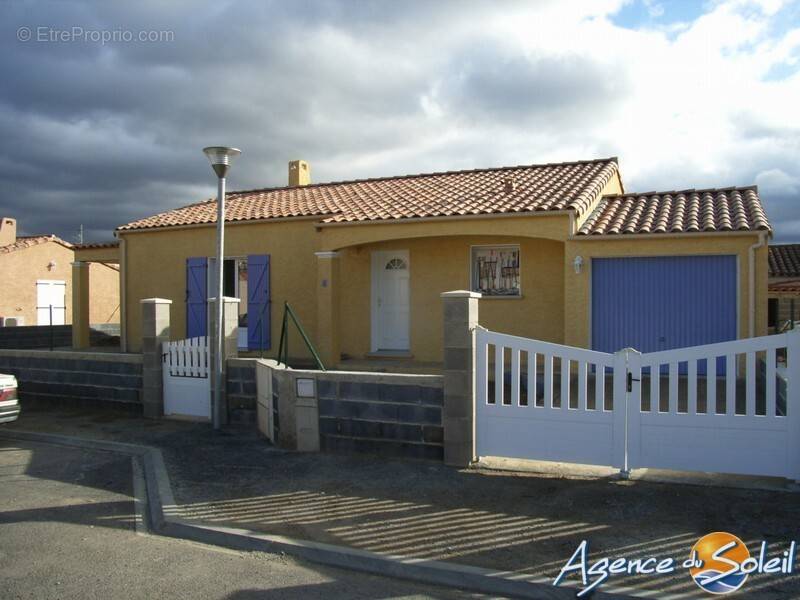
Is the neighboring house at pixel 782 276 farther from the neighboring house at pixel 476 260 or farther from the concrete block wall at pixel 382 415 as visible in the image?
the concrete block wall at pixel 382 415

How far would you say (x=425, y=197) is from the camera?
1362 centimetres

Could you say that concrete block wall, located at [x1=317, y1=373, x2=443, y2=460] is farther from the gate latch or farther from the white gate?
the white gate

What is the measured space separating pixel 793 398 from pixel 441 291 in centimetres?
780

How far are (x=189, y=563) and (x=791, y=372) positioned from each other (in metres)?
4.80

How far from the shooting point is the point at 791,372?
529 centimetres

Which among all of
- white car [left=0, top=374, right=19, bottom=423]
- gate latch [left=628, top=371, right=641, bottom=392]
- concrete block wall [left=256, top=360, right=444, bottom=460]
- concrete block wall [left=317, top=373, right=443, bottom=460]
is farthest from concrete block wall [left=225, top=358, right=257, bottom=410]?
gate latch [left=628, top=371, right=641, bottom=392]

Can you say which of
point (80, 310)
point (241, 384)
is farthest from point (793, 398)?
point (80, 310)

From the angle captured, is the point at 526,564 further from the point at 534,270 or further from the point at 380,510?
the point at 534,270

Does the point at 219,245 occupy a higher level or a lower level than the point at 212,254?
lower

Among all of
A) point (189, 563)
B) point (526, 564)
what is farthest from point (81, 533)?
point (526, 564)

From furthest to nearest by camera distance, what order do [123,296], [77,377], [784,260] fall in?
[784,260] < [123,296] < [77,377]

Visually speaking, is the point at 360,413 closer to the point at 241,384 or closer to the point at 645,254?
the point at 241,384

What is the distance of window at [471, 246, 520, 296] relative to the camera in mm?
12344

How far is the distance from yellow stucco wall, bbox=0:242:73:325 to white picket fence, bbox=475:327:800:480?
25465mm
